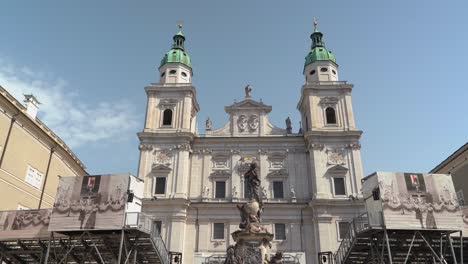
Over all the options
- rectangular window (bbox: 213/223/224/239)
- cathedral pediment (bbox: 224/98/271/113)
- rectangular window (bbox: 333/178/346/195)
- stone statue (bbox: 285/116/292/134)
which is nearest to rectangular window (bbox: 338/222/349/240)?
rectangular window (bbox: 333/178/346/195)

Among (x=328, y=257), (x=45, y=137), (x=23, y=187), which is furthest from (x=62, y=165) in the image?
(x=328, y=257)

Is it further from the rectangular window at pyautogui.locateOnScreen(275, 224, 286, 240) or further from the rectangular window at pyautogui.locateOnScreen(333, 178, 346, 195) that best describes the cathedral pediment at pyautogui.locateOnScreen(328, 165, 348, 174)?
the rectangular window at pyautogui.locateOnScreen(275, 224, 286, 240)

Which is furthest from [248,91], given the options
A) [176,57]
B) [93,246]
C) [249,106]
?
[93,246]

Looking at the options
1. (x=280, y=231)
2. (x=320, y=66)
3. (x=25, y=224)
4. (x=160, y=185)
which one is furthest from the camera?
(x=320, y=66)

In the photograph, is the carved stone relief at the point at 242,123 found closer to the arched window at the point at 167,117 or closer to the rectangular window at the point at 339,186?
the arched window at the point at 167,117

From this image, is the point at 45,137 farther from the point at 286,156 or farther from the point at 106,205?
the point at 286,156

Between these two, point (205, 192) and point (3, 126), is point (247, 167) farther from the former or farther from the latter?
point (3, 126)

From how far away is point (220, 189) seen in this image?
37.1m

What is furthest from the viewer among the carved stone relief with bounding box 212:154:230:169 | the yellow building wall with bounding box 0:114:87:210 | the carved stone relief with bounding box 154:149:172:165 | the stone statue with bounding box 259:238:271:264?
the carved stone relief with bounding box 212:154:230:169

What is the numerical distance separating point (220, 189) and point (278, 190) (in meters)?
5.46

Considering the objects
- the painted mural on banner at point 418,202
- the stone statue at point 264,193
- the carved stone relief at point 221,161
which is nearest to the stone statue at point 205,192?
the carved stone relief at point 221,161

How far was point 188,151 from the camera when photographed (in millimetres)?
38031

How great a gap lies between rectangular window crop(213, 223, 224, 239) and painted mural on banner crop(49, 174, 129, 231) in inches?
594

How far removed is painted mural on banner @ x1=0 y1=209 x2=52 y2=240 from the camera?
2211 centimetres
